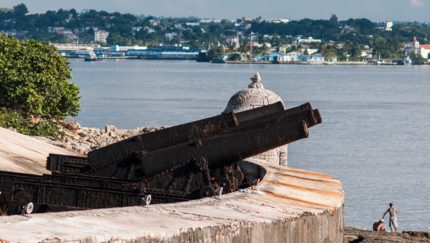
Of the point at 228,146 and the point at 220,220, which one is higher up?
the point at 228,146

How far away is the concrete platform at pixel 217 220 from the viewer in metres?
3.49

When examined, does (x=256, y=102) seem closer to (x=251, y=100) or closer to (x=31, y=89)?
(x=251, y=100)

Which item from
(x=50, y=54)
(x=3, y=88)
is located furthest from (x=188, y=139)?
(x=50, y=54)

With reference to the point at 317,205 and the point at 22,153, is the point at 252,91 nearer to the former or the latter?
the point at 22,153

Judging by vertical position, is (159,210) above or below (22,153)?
above

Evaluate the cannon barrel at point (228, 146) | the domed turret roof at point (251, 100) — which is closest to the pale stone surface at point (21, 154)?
the domed turret roof at point (251, 100)

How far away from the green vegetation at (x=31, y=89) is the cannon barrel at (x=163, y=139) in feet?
34.7

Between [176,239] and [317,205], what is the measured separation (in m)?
1.68

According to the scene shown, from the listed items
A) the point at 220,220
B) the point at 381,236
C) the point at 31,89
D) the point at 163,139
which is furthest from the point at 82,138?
the point at 220,220

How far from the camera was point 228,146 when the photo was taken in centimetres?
511

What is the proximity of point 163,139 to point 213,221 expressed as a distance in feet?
6.03

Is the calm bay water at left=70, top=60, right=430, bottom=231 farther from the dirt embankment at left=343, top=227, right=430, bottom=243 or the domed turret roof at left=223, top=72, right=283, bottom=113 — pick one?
the domed turret roof at left=223, top=72, right=283, bottom=113

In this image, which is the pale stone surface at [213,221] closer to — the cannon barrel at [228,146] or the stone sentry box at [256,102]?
the cannon barrel at [228,146]

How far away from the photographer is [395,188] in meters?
21.7
